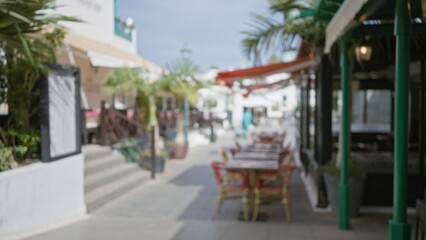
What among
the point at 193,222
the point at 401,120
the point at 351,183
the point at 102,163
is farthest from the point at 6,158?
the point at 351,183

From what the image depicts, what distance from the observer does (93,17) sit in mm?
12211

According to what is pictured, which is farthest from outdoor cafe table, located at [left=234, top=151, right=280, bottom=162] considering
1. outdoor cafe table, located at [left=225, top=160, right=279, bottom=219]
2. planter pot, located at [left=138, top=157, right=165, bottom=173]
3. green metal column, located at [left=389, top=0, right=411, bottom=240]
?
green metal column, located at [left=389, top=0, right=411, bottom=240]

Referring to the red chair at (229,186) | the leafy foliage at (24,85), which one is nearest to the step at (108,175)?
the leafy foliage at (24,85)

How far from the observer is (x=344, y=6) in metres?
4.00

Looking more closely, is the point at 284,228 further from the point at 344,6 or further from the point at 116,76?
the point at 116,76

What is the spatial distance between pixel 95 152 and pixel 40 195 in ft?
12.8

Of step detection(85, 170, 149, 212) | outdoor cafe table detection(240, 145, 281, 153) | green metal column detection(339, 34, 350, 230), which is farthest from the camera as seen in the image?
outdoor cafe table detection(240, 145, 281, 153)

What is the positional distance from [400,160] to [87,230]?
425cm

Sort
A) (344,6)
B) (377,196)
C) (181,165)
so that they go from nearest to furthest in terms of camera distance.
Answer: (344,6) → (377,196) → (181,165)

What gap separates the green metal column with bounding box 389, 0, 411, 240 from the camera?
3.60 m

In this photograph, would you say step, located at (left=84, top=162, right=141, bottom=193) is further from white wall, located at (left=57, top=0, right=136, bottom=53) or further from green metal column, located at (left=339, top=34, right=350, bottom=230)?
green metal column, located at (left=339, top=34, right=350, bottom=230)

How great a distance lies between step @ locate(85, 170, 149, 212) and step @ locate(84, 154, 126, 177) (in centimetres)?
39

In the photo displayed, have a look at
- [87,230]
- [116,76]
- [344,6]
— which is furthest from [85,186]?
[344,6]

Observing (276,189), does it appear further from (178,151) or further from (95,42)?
(178,151)
